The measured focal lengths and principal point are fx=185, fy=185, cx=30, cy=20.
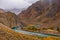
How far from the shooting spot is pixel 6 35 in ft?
122

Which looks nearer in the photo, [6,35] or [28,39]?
[6,35]

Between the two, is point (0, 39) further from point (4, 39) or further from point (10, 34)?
point (10, 34)

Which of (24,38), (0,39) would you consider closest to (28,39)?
(24,38)

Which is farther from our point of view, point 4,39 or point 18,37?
point 18,37

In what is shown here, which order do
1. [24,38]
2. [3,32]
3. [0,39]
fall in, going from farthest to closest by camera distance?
[24,38], [3,32], [0,39]

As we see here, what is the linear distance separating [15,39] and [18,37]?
195 centimetres

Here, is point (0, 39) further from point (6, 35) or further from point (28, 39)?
point (28, 39)

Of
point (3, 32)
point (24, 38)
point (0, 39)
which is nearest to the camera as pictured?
point (0, 39)

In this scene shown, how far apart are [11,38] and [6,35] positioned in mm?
1278

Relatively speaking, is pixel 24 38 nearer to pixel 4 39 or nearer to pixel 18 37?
pixel 18 37

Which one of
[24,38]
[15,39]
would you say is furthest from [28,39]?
[15,39]

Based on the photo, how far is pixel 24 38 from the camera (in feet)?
134

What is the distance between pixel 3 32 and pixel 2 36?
171cm

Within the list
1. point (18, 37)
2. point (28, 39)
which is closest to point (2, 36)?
point (18, 37)
